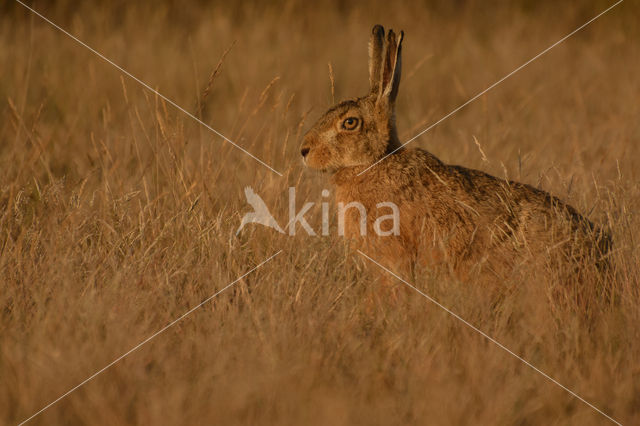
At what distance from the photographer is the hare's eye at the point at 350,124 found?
4.48 meters

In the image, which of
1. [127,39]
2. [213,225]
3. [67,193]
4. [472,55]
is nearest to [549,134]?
[472,55]

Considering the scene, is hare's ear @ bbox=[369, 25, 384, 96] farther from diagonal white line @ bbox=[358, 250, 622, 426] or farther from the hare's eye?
diagonal white line @ bbox=[358, 250, 622, 426]

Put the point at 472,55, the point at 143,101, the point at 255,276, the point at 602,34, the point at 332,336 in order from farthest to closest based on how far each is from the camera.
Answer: the point at 602,34, the point at 472,55, the point at 143,101, the point at 255,276, the point at 332,336

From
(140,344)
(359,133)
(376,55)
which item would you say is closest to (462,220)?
(359,133)

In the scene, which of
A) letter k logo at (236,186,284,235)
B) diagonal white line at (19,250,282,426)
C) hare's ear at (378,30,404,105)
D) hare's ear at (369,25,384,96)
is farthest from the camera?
hare's ear at (369,25,384,96)

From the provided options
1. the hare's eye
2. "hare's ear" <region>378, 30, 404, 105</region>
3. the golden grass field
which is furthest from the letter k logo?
"hare's ear" <region>378, 30, 404, 105</region>

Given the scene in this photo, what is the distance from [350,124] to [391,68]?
0.40 metres

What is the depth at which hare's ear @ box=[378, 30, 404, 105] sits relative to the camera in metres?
4.30

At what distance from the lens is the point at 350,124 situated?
14.7ft

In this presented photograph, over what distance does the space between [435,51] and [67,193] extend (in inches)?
207

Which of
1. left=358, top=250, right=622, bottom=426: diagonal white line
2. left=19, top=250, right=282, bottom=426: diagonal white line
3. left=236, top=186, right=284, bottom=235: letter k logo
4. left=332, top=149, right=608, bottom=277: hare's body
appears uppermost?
left=332, top=149, right=608, bottom=277: hare's body

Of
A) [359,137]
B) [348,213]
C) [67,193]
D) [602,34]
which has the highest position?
[602,34]

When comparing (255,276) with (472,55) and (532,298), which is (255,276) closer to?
(532,298)

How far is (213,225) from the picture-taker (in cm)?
436
